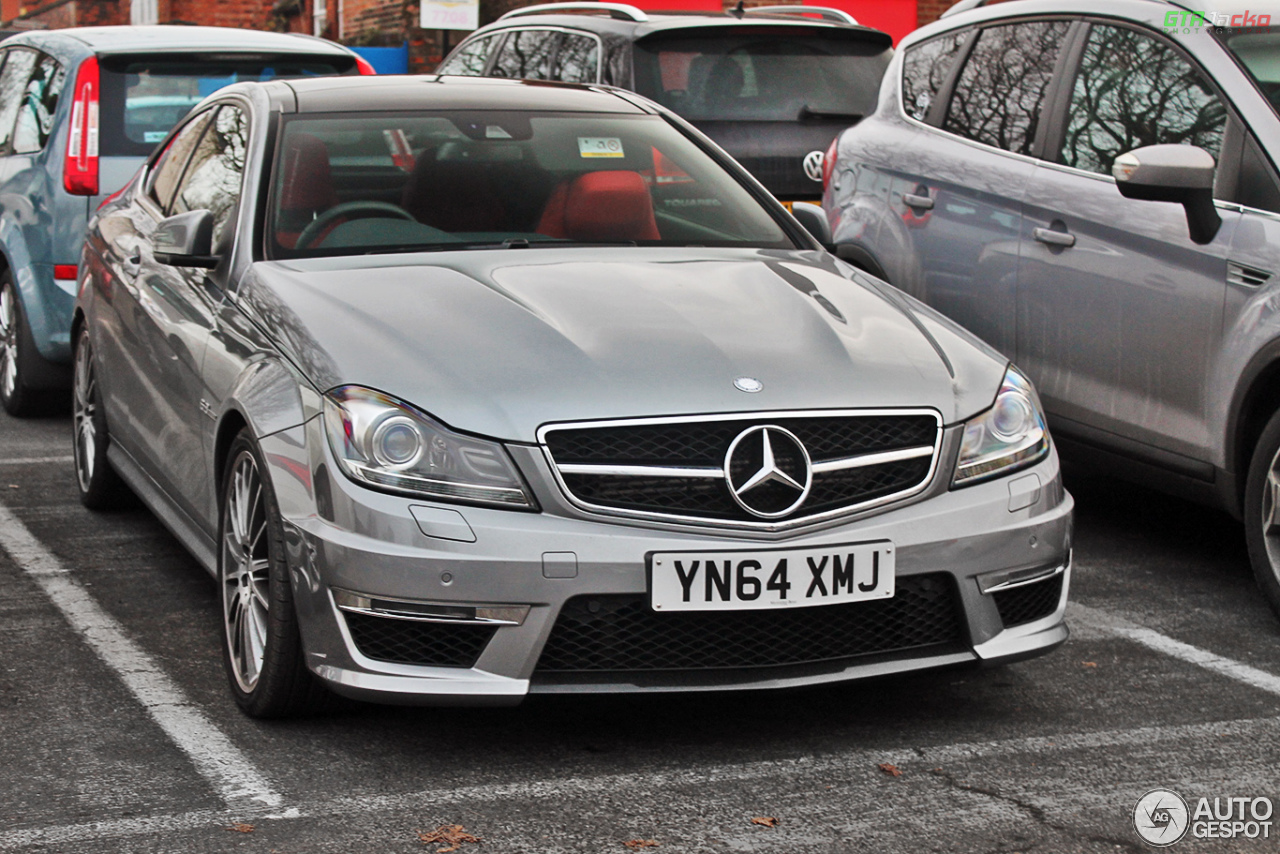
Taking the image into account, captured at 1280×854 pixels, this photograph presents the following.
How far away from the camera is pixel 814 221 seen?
216 inches

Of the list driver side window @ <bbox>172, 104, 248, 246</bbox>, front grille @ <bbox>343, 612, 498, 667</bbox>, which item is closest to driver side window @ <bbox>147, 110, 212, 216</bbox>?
driver side window @ <bbox>172, 104, 248, 246</bbox>

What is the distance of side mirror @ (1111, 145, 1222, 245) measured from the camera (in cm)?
508

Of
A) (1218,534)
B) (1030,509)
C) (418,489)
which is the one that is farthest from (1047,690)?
(1218,534)

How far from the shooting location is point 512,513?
371 cm

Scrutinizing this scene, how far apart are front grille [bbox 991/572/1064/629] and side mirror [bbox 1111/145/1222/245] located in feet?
4.86

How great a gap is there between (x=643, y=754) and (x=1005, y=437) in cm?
112

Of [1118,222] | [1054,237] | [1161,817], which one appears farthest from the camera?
[1054,237]

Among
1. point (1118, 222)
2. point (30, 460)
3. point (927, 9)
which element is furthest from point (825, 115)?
point (927, 9)

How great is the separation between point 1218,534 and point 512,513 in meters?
3.56

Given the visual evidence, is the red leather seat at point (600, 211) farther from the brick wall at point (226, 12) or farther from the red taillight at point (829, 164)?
the brick wall at point (226, 12)

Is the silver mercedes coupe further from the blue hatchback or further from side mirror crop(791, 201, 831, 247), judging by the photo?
the blue hatchback

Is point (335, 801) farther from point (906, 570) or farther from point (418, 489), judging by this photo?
point (906, 570)

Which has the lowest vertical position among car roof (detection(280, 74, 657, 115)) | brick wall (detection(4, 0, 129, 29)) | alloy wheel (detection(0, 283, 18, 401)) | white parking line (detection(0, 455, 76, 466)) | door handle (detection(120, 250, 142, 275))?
brick wall (detection(4, 0, 129, 29))

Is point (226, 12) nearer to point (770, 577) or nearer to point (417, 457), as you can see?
point (417, 457)
